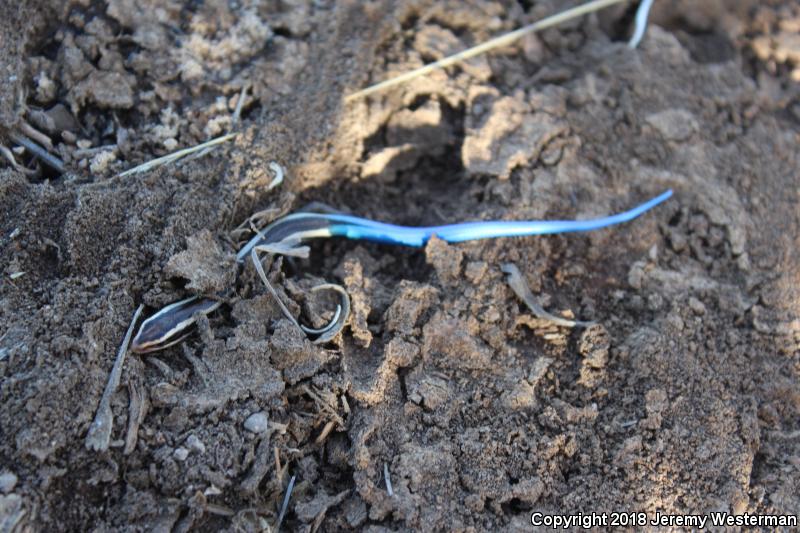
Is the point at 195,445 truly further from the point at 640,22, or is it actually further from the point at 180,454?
the point at 640,22

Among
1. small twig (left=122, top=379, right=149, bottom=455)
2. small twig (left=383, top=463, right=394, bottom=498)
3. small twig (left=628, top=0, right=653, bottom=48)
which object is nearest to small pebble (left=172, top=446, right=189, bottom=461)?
small twig (left=122, top=379, right=149, bottom=455)

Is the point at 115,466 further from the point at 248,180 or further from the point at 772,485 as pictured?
the point at 772,485

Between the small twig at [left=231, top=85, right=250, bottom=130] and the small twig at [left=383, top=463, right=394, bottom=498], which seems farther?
the small twig at [left=231, top=85, right=250, bottom=130]

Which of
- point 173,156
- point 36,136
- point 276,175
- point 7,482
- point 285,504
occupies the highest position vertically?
point 36,136

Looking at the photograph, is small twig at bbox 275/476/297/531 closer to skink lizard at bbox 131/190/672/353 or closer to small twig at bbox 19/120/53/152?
skink lizard at bbox 131/190/672/353

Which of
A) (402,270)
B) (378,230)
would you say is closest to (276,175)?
(378,230)

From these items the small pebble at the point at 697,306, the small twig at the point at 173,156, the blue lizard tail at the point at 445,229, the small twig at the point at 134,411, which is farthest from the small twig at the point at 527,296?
the small twig at the point at 134,411

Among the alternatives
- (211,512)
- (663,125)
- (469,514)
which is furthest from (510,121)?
(211,512)
